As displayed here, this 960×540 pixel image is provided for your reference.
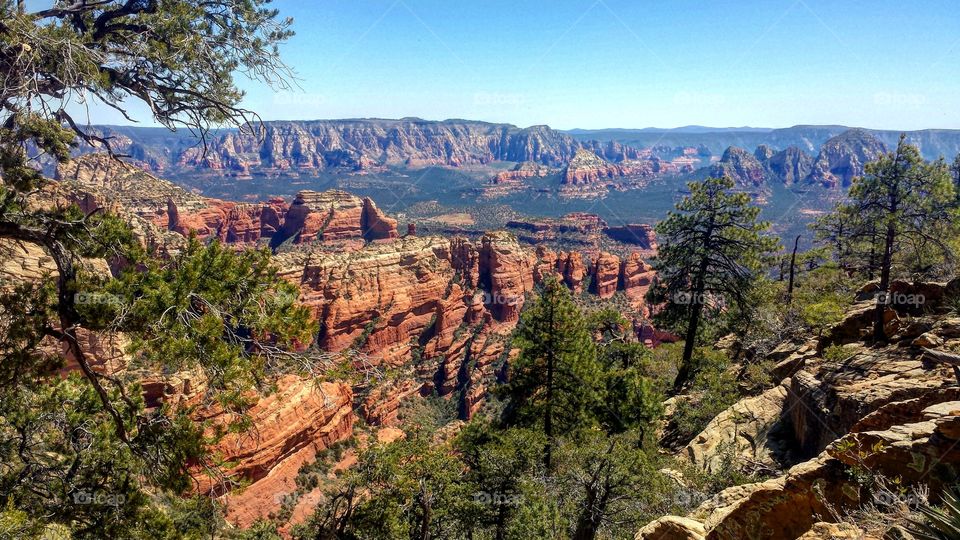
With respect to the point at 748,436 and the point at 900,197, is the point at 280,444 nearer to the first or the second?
the point at 748,436

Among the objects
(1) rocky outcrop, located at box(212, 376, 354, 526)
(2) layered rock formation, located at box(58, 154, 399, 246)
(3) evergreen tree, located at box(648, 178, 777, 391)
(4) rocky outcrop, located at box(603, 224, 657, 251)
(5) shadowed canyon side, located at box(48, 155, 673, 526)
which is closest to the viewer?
(3) evergreen tree, located at box(648, 178, 777, 391)

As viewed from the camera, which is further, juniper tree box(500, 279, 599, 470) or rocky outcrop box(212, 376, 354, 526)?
rocky outcrop box(212, 376, 354, 526)

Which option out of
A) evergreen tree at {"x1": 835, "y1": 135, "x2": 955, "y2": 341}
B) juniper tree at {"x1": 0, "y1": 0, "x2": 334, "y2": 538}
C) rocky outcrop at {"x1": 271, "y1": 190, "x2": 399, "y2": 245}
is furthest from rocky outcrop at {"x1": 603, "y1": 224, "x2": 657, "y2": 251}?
juniper tree at {"x1": 0, "y1": 0, "x2": 334, "y2": 538}

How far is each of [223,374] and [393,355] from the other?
214 feet

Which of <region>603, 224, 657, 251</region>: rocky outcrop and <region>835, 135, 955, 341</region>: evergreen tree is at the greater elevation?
<region>835, 135, 955, 341</region>: evergreen tree

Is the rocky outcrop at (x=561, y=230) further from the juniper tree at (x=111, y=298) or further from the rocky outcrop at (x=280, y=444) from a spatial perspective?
the juniper tree at (x=111, y=298)

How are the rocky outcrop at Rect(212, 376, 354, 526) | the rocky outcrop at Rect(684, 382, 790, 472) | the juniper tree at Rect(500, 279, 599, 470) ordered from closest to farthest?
the rocky outcrop at Rect(684, 382, 790, 472) < the juniper tree at Rect(500, 279, 599, 470) < the rocky outcrop at Rect(212, 376, 354, 526)

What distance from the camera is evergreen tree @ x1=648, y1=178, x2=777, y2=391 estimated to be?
1820 centimetres

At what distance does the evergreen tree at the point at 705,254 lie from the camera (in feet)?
59.7

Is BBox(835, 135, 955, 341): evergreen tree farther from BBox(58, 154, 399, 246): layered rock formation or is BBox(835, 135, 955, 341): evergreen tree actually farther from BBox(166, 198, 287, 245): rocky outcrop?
BBox(58, 154, 399, 246): layered rock formation

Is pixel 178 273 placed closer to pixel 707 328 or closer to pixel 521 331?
pixel 521 331

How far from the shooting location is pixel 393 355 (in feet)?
229

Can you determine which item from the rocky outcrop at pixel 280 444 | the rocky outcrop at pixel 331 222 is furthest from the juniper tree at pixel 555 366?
the rocky outcrop at pixel 331 222

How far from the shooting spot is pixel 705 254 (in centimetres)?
1889
